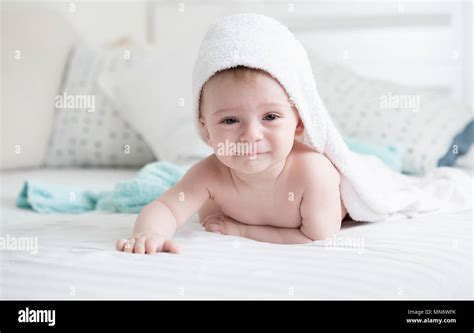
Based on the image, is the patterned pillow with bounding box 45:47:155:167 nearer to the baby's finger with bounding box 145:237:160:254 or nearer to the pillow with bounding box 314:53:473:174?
the pillow with bounding box 314:53:473:174

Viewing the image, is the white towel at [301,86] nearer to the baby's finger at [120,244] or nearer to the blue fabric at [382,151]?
the baby's finger at [120,244]

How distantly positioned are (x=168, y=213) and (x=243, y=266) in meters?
0.25

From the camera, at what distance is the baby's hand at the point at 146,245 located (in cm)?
112

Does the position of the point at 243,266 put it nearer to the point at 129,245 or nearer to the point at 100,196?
the point at 129,245

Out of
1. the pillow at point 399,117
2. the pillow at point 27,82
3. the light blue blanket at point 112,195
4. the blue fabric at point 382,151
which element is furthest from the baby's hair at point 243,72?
the pillow at point 27,82

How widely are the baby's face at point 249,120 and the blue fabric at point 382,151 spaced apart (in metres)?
0.77

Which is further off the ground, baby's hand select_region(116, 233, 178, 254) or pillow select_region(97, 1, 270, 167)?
pillow select_region(97, 1, 270, 167)

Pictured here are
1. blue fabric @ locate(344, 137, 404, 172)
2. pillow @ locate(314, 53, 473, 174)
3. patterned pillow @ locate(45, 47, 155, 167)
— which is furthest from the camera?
patterned pillow @ locate(45, 47, 155, 167)

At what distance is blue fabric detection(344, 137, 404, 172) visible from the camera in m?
1.94

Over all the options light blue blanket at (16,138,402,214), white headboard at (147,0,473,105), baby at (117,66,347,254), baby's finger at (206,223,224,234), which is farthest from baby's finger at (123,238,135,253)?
white headboard at (147,0,473,105)

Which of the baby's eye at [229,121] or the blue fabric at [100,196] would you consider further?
the blue fabric at [100,196]

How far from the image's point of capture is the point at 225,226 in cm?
130

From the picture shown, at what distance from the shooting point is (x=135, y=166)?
2.37 m

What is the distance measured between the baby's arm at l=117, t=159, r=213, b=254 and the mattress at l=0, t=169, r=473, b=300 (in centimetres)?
3
